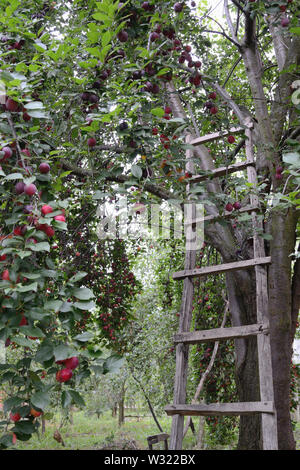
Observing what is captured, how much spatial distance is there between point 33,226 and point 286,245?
1882 millimetres

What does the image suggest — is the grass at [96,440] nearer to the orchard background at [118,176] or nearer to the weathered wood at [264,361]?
the orchard background at [118,176]

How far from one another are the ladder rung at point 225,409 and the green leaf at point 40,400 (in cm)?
105

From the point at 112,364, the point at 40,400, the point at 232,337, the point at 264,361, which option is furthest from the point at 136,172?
the point at 264,361

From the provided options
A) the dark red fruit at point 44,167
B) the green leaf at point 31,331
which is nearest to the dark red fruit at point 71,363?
the green leaf at point 31,331

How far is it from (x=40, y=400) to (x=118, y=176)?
4.85 ft

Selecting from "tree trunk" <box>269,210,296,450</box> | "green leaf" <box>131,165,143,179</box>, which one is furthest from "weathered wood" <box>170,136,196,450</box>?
"tree trunk" <box>269,210,296,450</box>

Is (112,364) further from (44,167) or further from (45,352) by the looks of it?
(44,167)

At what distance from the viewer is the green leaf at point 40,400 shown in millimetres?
899

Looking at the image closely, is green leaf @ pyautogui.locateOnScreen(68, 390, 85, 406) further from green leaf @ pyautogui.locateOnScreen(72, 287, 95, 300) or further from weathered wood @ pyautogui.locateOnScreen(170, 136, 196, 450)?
weathered wood @ pyautogui.locateOnScreen(170, 136, 196, 450)

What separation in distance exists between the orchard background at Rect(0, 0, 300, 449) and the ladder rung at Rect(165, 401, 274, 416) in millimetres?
488

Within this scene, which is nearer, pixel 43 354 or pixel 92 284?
pixel 43 354

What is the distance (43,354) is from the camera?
94 centimetres
